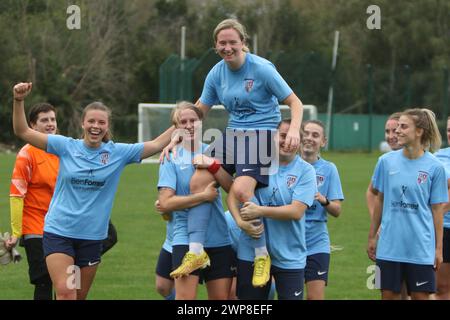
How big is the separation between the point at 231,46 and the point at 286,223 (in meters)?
1.34

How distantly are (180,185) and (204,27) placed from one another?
148 ft

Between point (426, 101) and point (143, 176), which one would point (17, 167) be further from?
point (426, 101)

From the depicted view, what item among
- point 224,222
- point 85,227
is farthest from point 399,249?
point 85,227

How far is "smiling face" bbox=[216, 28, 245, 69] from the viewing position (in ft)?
21.7

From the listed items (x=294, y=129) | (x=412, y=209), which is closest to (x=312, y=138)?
(x=412, y=209)

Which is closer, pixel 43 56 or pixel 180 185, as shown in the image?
pixel 180 185

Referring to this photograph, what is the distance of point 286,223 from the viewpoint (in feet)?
21.5

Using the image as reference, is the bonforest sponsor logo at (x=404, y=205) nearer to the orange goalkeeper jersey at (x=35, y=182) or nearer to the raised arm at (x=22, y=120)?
the raised arm at (x=22, y=120)

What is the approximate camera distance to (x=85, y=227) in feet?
22.7

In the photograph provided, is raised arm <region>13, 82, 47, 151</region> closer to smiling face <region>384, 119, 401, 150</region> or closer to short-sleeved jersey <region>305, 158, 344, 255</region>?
short-sleeved jersey <region>305, 158, 344, 255</region>

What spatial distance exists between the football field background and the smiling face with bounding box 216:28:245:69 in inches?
146

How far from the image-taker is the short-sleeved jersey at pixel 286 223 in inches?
256

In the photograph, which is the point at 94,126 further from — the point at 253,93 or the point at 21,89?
the point at 253,93

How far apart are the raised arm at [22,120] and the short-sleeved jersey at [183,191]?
0.98 m
